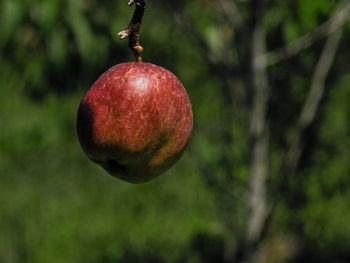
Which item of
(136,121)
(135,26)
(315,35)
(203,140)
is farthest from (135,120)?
(203,140)

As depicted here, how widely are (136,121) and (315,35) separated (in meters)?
2.03

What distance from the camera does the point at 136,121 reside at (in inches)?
38.1

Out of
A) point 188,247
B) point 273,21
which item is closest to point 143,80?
point 273,21

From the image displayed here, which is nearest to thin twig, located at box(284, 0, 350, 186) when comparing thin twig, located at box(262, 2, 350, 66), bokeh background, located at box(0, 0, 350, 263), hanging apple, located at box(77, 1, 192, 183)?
bokeh background, located at box(0, 0, 350, 263)

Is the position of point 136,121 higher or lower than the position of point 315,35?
lower

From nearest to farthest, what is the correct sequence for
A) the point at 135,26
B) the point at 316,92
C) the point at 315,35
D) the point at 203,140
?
the point at 135,26, the point at 315,35, the point at 316,92, the point at 203,140

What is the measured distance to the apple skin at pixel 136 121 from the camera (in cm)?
97

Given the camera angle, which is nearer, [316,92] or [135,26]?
[135,26]

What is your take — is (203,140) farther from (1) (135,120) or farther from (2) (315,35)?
(1) (135,120)

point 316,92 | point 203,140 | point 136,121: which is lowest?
point 136,121

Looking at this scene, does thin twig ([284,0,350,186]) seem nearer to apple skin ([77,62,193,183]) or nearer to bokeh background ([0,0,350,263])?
bokeh background ([0,0,350,263])

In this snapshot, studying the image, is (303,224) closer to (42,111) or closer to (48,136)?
(48,136)

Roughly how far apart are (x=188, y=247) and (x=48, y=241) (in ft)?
3.07

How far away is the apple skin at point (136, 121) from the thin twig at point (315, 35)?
5.95 feet
